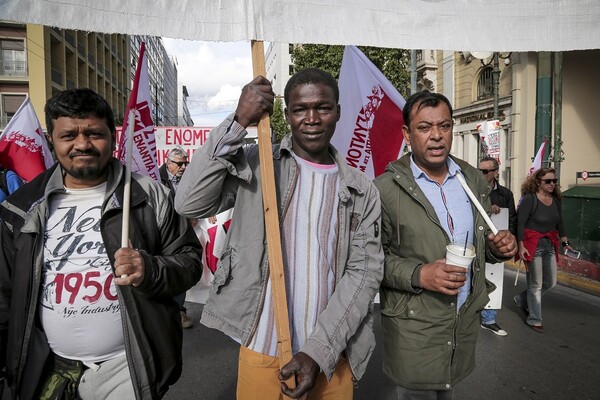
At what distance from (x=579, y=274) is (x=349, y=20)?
8396 millimetres

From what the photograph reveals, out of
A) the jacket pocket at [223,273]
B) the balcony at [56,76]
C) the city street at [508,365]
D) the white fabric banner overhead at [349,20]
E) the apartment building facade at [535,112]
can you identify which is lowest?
the city street at [508,365]

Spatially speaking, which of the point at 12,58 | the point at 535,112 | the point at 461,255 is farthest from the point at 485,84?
the point at 12,58

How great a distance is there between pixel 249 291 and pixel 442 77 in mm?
21999

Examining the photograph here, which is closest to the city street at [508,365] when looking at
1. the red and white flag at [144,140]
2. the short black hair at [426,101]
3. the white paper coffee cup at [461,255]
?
the red and white flag at [144,140]

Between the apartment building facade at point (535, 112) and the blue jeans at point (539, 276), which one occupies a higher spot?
the apartment building facade at point (535, 112)

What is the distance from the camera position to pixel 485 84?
60.7 ft

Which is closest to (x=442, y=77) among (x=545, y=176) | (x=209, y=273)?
(x=545, y=176)

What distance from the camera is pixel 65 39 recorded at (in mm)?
32219

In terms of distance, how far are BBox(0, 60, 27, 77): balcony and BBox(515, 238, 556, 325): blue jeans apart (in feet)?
107

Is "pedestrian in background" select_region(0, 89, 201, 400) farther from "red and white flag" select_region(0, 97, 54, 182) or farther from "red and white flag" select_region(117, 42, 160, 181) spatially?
"red and white flag" select_region(0, 97, 54, 182)

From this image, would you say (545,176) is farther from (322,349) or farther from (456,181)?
(322,349)

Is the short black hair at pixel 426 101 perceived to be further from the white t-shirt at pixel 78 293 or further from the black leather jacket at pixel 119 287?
the white t-shirt at pixel 78 293

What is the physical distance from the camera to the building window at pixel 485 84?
59.1ft

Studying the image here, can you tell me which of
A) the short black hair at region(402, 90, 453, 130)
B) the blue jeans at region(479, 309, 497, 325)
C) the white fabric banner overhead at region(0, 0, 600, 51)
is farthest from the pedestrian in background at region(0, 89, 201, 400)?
the blue jeans at region(479, 309, 497, 325)
